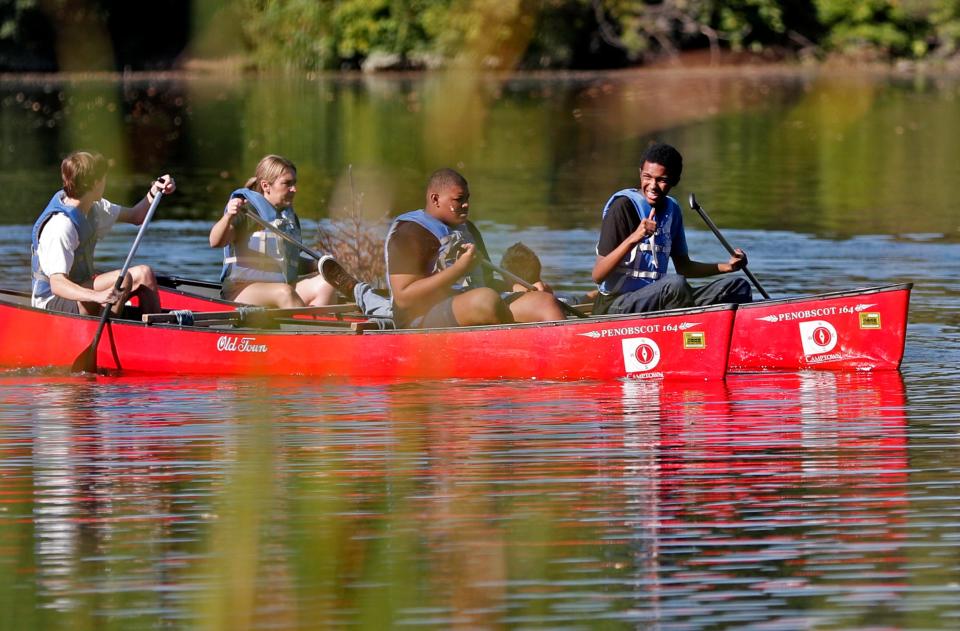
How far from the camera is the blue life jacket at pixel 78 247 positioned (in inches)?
402

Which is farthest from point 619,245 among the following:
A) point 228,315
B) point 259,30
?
point 259,30

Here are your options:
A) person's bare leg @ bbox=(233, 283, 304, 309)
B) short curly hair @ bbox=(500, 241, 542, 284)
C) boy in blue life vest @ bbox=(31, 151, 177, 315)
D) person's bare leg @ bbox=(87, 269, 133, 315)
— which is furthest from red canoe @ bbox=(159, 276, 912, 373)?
person's bare leg @ bbox=(87, 269, 133, 315)

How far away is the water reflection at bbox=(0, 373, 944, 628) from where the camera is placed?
4.88 m

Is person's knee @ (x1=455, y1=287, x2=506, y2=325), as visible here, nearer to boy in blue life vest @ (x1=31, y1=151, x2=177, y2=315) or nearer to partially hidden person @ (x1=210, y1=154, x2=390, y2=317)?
partially hidden person @ (x1=210, y1=154, x2=390, y2=317)

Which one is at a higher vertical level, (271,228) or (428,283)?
(271,228)

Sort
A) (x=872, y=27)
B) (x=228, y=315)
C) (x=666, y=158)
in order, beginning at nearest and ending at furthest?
(x=666, y=158) → (x=228, y=315) → (x=872, y=27)

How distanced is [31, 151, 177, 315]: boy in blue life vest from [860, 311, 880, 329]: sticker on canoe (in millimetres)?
3923

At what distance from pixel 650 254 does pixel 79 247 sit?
10.8 ft

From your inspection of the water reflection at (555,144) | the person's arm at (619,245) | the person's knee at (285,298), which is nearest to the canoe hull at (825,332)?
the person's arm at (619,245)

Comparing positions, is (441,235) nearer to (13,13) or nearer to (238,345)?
(238,345)

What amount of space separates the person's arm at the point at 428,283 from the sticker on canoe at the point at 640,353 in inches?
37.3

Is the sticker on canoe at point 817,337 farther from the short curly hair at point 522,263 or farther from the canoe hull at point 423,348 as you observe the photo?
the short curly hair at point 522,263

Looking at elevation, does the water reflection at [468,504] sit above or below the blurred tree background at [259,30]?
below

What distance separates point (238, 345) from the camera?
1026 cm
